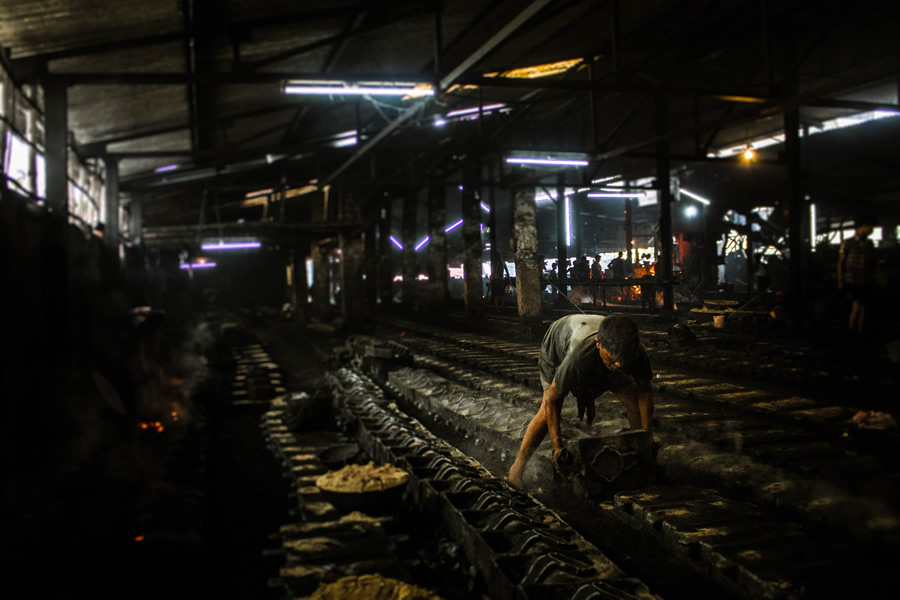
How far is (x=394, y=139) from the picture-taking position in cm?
1795

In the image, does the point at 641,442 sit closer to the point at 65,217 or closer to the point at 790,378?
the point at 790,378

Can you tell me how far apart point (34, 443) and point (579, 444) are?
6234mm

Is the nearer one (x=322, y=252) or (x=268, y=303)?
(x=322, y=252)

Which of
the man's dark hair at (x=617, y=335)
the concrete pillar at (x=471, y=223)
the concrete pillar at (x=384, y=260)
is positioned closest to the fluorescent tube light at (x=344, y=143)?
the concrete pillar at (x=471, y=223)

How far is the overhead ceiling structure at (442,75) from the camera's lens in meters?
8.41

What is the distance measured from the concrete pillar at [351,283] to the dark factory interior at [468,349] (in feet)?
0.24

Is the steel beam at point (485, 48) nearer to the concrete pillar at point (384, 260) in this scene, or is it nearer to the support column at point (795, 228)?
the support column at point (795, 228)

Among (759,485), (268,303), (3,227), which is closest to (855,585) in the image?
(759,485)

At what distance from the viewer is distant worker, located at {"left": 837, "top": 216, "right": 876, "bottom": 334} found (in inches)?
288

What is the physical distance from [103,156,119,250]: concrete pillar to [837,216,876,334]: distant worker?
47.8 feet

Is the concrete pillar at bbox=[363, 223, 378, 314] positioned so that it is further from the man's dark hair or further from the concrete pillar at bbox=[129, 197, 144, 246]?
the man's dark hair

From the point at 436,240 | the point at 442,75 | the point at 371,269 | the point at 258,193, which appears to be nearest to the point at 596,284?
the point at 442,75

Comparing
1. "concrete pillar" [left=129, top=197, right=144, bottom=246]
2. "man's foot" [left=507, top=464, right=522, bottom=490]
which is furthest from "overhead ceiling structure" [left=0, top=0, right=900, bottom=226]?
"man's foot" [left=507, top=464, right=522, bottom=490]

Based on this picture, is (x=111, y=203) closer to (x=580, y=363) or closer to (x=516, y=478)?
(x=516, y=478)
